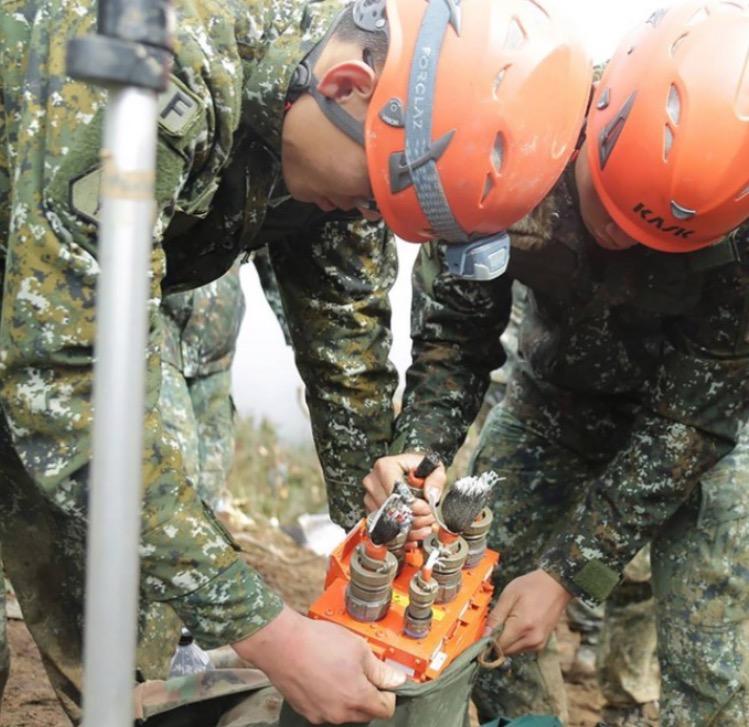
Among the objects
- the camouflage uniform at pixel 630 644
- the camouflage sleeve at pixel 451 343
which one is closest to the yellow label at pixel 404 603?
the camouflage sleeve at pixel 451 343

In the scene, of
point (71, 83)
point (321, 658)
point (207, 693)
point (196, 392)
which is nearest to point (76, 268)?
point (71, 83)

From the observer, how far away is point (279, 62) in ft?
7.31

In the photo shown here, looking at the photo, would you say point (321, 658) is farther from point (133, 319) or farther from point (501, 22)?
point (501, 22)

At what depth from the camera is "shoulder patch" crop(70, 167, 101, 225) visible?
5.93 ft

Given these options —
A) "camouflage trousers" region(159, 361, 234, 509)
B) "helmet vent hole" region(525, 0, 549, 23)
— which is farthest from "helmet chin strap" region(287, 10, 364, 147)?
"camouflage trousers" region(159, 361, 234, 509)

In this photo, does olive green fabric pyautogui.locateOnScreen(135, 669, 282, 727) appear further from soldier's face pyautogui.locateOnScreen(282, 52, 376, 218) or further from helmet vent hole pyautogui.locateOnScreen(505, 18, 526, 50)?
helmet vent hole pyautogui.locateOnScreen(505, 18, 526, 50)

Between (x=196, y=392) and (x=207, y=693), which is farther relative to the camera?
(x=196, y=392)

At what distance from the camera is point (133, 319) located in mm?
1239

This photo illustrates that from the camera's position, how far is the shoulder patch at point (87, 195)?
5.93 ft

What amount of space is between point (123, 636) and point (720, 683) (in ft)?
7.43

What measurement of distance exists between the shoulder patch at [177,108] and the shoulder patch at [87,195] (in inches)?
6.0

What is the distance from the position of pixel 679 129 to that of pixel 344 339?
42.0 inches

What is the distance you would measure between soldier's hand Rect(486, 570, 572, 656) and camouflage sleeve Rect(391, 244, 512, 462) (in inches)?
18.0

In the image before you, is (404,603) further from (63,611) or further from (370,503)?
(63,611)
